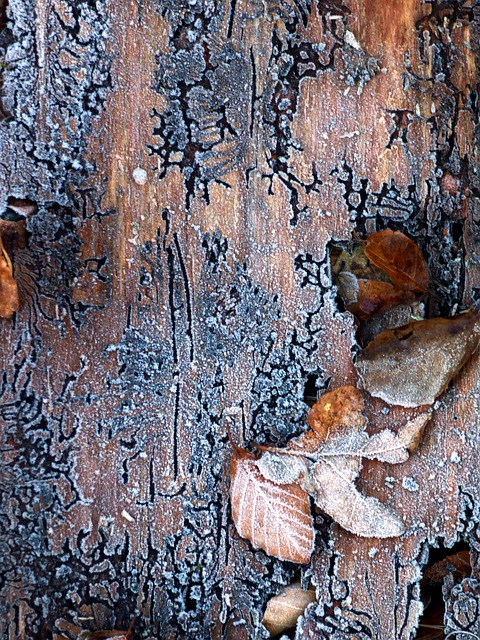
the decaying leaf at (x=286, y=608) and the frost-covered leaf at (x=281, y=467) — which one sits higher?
the frost-covered leaf at (x=281, y=467)

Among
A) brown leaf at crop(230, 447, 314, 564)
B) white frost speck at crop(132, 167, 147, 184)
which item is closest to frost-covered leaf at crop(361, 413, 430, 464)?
brown leaf at crop(230, 447, 314, 564)

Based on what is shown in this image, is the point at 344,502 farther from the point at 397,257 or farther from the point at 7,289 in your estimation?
the point at 7,289

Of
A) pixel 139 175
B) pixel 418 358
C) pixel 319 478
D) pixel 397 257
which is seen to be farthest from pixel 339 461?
pixel 139 175

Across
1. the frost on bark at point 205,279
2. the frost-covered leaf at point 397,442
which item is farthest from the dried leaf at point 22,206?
the frost-covered leaf at point 397,442

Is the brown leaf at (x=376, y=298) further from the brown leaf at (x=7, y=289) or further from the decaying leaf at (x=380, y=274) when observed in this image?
the brown leaf at (x=7, y=289)

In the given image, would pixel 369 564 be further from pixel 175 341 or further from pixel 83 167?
pixel 83 167

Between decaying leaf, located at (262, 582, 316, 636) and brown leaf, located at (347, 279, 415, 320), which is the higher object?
brown leaf, located at (347, 279, 415, 320)

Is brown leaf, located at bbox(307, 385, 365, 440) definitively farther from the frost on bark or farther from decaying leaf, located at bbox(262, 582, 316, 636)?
decaying leaf, located at bbox(262, 582, 316, 636)

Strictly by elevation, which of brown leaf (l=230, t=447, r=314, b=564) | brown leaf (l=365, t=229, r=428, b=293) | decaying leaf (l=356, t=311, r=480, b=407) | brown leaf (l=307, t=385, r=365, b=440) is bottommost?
brown leaf (l=230, t=447, r=314, b=564)
